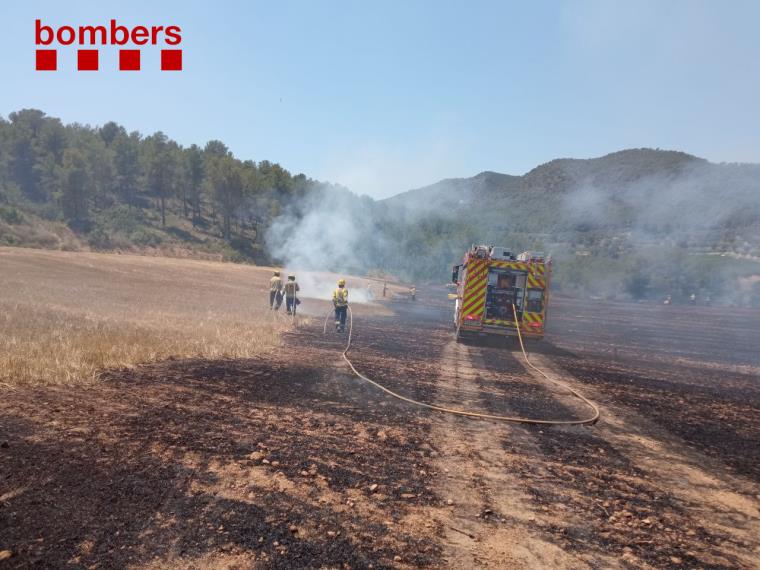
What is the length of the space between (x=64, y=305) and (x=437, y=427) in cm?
1293

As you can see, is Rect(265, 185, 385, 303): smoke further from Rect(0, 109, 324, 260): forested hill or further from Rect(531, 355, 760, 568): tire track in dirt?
Rect(531, 355, 760, 568): tire track in dirt

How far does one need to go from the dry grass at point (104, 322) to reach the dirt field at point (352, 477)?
69 centimetres

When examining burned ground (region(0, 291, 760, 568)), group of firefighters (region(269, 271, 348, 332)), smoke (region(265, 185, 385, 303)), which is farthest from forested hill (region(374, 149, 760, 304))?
burned ground (region(0, 291, 760, 568))

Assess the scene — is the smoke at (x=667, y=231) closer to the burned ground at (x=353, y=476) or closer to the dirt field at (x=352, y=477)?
the dirt field at (x=352, y=477)

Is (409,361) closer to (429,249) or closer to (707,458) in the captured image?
(707,458)

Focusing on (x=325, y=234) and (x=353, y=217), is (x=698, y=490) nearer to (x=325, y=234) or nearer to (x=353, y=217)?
(x=325, y=234)

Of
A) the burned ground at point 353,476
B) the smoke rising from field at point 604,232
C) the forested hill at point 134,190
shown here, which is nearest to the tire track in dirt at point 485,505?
the burned ground at point 353,476

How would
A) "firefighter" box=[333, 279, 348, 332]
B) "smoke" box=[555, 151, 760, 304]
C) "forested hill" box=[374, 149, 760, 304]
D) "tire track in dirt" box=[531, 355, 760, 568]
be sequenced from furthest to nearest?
"forested hill" box=[374, 149, 760, 304]
"smoke" box=[555, 151, 760, 304]
"firefighter" box=[333, 279, 348, 332]
"tire track in dirt" box=[531, 355, 760, 568]

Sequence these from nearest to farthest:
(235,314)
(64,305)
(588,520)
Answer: (588,520) < (64,305) < (235,314)

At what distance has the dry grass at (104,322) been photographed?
7.66 metres

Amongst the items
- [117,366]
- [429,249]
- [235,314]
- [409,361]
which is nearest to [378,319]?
[235,314]

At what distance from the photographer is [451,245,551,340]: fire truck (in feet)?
54.2

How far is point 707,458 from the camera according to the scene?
6070 millimetres

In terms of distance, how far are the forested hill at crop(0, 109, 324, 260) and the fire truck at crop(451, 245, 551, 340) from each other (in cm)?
4363
